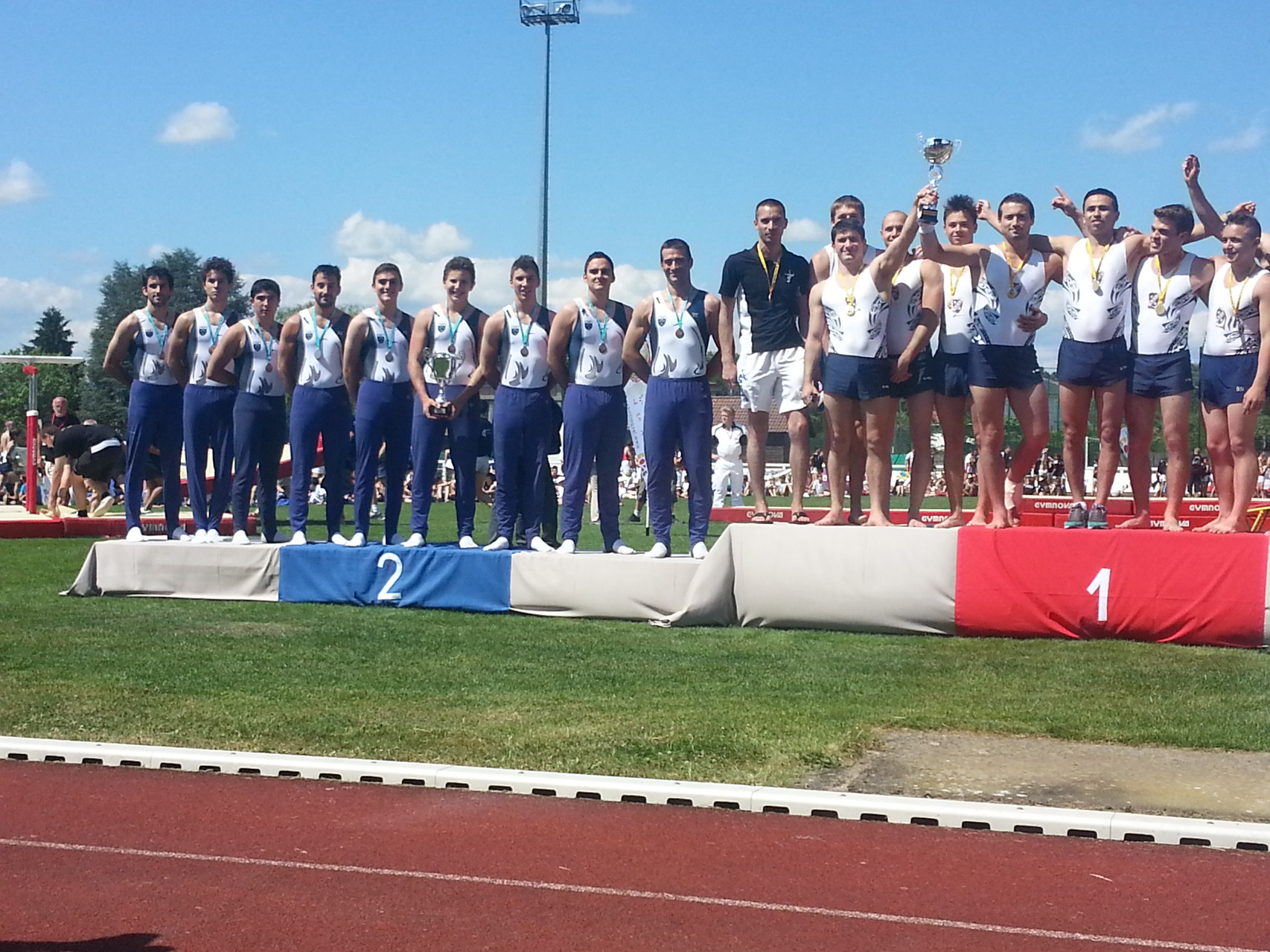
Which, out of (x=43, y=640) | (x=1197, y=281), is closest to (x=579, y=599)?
(x=43, y=640)

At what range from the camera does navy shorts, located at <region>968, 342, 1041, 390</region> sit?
10.9 meters

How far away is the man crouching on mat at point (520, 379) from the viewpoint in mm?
12055

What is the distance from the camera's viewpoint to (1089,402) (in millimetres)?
11000

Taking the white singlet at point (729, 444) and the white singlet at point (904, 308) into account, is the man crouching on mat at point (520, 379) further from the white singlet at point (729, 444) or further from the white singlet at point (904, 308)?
the white singlet at point (729, 444)

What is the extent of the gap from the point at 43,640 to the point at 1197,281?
8186 mm

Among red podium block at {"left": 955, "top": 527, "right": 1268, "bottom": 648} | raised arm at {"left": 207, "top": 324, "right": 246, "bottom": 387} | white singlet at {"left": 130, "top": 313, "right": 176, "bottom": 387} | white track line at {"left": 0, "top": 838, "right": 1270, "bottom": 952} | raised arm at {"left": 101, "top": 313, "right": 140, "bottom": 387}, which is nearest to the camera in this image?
white track line at {"left": 0, "top": 838, "right": 1270, "bottom": 952}

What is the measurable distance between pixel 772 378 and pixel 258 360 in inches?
172

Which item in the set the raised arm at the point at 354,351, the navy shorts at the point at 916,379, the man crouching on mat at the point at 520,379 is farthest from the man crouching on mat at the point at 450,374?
the navy shorts at the point at 916,379

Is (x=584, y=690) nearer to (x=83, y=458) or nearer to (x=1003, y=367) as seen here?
(x=1003, y=367)

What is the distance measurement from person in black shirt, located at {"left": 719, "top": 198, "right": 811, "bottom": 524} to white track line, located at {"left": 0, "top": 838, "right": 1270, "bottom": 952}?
643cm

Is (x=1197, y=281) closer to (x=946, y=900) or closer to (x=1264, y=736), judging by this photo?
(x=1264, y=736)

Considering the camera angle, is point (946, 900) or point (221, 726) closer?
point (946, 900)

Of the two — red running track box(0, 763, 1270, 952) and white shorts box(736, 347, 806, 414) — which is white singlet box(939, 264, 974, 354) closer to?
white shorts box(736, 347, 806, 414)

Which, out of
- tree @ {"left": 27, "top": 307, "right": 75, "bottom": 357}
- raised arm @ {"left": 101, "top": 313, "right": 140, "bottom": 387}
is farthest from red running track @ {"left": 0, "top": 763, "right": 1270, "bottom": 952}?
tree @ {"left": 27, "top": 307, "right": 75, "bottom": 357}
